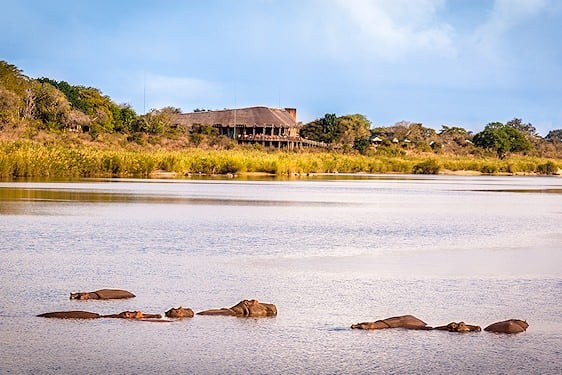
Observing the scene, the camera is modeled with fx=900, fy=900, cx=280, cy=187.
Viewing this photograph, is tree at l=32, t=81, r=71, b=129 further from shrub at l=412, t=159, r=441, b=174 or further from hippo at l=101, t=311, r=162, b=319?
hippo at l=101, t=311, r=162, b=319

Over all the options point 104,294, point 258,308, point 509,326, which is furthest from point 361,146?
point 509,326

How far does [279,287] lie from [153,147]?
57756 mm

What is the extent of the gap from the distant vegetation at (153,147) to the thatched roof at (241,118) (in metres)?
4.45

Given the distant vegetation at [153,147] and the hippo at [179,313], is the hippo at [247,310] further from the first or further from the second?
the distant vegetation at [153,147]

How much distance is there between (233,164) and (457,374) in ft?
145

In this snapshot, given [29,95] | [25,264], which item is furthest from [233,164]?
[25,264]

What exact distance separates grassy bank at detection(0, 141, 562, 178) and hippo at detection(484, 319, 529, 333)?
30.0m

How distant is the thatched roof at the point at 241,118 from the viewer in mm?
92688

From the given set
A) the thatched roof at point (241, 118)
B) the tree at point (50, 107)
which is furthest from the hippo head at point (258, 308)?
the thatched roof at point (241, 118)

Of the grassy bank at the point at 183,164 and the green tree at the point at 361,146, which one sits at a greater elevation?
the green tree at the point at 361,146

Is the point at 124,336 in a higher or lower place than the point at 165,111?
lower

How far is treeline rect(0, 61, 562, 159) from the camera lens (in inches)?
2613

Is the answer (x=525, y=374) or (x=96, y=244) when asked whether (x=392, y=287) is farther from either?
(x=96, y=244)

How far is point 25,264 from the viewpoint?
10.6 meters
